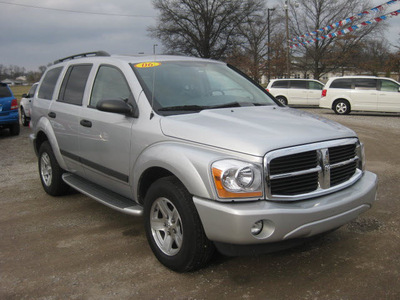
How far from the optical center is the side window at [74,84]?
14.9ft

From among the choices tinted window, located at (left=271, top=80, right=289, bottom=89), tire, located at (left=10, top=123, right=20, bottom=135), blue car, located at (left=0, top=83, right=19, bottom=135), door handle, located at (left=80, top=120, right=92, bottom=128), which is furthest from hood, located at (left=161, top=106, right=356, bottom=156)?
tinted window, located at (left=271, top=80, right=289, bottom=89)

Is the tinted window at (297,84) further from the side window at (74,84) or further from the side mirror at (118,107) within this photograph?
the side mirror at (118,107)

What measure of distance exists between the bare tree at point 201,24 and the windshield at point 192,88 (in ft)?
141

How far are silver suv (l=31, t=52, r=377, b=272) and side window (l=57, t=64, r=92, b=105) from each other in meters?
0.03

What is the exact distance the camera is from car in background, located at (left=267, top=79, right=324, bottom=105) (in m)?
21.9

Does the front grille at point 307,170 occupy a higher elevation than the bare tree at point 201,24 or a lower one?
lower

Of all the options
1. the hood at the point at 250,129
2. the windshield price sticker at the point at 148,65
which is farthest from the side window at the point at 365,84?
the windshield price sticker at the point at 148,65

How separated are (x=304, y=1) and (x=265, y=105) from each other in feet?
156

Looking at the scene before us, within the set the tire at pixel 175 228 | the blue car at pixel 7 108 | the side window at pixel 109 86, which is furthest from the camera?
the blue car at pixel 7 108

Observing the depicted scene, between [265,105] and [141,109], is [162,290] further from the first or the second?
[265,105]

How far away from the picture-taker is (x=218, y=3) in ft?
152

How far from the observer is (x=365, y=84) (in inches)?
682

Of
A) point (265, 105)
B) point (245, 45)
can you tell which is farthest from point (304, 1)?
point (265, 105)

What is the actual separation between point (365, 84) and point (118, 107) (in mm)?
16172
